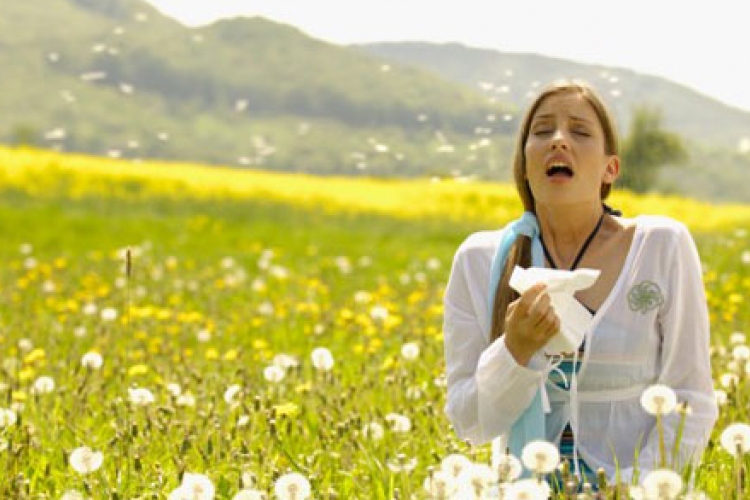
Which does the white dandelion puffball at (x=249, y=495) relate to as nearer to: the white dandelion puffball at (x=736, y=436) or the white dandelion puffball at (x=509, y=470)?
the white dandelion puffball at (x=509, y=470)

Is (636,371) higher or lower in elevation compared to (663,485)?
lower

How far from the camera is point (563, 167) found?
2.94 m

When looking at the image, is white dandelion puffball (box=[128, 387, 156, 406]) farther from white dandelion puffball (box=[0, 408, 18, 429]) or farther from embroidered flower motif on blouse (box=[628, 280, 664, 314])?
embroidered flower motif on blouse (box=[628, 280, 664, 314])

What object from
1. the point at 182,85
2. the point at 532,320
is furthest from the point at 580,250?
the point at 182,85

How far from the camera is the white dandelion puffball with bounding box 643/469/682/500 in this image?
86.0 inches

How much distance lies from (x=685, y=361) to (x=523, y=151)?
0.59m

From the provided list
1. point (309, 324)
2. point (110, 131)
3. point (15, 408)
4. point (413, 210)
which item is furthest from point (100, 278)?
point (110, 131)

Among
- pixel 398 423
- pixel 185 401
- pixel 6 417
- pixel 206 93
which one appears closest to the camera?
pixel 6 417

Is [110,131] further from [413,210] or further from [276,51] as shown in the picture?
[413,210]

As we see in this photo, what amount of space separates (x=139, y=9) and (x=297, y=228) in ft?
559

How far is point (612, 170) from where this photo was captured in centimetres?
308

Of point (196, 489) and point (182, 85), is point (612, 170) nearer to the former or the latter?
point (196, 489)

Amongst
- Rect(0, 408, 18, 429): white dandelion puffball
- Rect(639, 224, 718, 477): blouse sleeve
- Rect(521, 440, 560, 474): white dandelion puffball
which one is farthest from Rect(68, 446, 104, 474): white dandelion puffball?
Rect(639, 224, 718, 477): blouse sleeve

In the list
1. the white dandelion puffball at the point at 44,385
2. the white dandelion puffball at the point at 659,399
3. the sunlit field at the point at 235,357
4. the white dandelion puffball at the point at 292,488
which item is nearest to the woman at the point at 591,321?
the sunlit field at the point at 235,357
